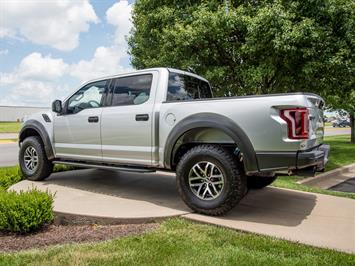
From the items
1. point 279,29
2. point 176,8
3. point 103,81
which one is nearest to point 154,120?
point 103,81

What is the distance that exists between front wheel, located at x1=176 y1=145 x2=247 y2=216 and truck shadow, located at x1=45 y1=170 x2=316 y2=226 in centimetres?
23

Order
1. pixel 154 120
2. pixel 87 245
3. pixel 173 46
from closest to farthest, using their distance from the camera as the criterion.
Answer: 1. pixel 87 245
2. pixel 154 120
3. pixel 173 46

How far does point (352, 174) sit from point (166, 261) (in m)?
9.53

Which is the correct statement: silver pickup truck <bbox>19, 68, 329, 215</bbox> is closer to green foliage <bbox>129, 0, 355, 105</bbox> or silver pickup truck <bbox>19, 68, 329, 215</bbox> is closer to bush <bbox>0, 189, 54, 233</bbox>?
bush <bbox>0, 189, 54, 233</bbox>

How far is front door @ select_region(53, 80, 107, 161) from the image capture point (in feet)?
20.9

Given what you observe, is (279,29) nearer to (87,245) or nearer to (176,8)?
(176,8)

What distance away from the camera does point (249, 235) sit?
4.26 metres

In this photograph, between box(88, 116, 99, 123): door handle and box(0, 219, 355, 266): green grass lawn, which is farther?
box(88, 116, 99, 123): door handle

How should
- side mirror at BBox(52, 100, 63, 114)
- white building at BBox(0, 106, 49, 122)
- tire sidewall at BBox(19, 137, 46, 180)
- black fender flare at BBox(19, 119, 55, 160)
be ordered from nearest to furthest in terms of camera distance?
side mirror at BBox(52, 100, 63, 114)
black fender flare at BBox(19, 119, 55, 160)
tire sidewall at BBox(19, 137, 46, 180)
white building at BBox(0, 106, 49, 122)

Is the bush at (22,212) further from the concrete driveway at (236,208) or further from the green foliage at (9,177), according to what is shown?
the green foliage at (9,177)

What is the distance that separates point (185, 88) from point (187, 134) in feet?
3.85

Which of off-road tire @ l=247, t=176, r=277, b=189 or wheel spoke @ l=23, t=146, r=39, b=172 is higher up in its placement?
wheel spoke @ l=23, t=146, r=39, b=172

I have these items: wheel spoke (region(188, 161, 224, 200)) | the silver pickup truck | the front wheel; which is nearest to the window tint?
the silver pickup truck

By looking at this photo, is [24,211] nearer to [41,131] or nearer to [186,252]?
[186,252]
